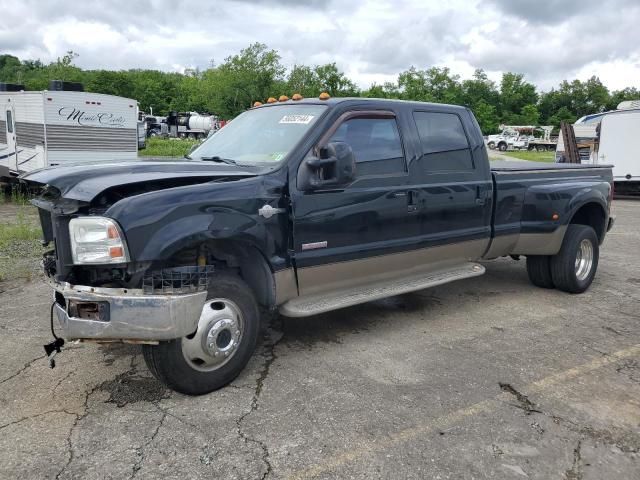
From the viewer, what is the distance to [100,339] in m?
3.31

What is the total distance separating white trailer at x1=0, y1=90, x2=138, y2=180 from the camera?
516 inches

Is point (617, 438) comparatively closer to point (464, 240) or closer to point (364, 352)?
point (364, 352)

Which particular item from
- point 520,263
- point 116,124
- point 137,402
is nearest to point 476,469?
point 137,402

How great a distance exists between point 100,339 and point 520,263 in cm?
611

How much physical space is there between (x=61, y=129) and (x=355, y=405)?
12063 mm

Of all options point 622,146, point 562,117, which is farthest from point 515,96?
point 622,146

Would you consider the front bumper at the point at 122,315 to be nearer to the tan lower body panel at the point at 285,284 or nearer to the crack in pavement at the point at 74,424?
the crack in pavement at the point at 74,424

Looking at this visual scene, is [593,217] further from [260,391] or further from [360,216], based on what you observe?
[260,391]

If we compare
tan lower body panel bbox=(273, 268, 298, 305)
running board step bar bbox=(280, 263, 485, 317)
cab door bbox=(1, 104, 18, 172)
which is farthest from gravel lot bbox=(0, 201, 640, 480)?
cab door bbox=(1, 104, 18, 172)

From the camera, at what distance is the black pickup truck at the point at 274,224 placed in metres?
3.31

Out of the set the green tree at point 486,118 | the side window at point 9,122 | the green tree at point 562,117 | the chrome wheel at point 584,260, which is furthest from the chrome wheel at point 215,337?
the green tree at point 562,117

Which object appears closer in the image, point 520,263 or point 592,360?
point 592,360

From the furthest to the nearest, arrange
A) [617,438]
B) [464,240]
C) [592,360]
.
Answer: [464,240] < [592,360] < [617,438]

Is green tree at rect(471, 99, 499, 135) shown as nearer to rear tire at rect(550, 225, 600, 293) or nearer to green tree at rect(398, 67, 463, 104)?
green tree at rect(398, 67, 463, 104)
